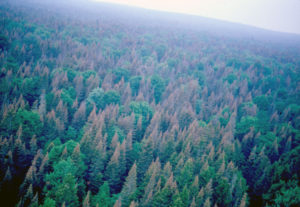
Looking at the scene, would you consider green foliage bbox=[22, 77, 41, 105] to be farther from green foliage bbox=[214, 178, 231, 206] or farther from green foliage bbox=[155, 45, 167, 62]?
green foliage bbox=[155, 45, 167, 62]

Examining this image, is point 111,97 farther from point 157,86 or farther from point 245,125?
point 245,125

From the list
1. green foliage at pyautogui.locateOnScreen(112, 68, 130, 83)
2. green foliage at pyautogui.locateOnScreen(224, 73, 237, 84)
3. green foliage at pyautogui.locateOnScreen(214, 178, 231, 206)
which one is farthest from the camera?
green foliage at pyautogui.locateOnScreen(224, 73, 237, 84)

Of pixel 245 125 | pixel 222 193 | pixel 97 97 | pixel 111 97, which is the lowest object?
pixel 222 193

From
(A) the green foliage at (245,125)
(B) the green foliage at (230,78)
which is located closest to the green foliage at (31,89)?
(A) the green foliage at (245,125)

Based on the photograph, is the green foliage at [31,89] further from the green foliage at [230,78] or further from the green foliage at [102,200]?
the green foliage at [230,78]

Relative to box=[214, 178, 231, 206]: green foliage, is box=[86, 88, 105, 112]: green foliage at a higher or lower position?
higher

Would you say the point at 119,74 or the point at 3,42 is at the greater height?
the point at 3,42

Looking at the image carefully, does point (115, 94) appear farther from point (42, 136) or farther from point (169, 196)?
point (169, 196)

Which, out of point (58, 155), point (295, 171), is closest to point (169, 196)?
point (58, 155)

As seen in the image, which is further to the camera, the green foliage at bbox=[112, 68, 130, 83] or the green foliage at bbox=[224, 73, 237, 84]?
the green foliage at bbox=[224, 73, 237, 84]

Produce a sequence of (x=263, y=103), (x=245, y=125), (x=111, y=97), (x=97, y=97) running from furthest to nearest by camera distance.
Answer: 1. (x=263, y=103)
2. (x=111, y=97)
3. (x=97, y=97)
4. (x=245, y=125)

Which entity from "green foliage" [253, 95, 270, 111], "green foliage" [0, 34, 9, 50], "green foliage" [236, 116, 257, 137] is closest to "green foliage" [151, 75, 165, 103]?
"green foliage" [236, 116, 257, 137]

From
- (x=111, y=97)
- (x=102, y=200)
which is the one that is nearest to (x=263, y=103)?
(x=111, y=97)
